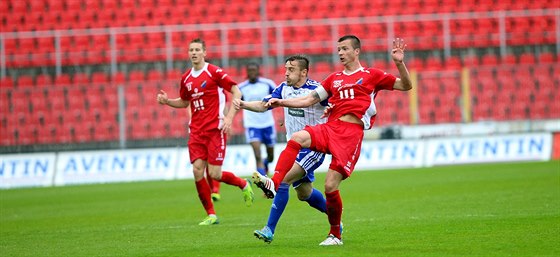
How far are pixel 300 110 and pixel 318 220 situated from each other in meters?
2.89

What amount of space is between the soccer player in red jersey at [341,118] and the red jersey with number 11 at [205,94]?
3669mm

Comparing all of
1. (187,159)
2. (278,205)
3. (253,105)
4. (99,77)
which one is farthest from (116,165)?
(278,205)

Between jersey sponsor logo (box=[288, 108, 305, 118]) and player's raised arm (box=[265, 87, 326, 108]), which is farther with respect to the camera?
jersey sponsor logo (box=[288, 108, 305, 118])

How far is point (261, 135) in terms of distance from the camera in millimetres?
20141

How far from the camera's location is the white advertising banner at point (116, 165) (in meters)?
25.5

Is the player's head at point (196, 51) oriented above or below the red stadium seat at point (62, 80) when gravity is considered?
above

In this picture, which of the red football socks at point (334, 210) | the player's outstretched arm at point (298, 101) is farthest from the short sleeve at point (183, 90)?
the red football socks at point (334, 210)

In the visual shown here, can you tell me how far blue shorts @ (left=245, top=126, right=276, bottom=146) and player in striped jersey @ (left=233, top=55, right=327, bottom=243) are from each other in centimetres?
802

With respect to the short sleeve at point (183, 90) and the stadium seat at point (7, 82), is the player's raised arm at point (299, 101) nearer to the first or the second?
the short sleeve at point (183, 90)

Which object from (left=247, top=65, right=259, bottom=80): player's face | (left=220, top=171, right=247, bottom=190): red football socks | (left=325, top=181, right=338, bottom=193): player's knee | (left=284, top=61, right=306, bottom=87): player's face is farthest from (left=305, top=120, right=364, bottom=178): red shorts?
(left=247, top=65, right=259, bottom=80): player's face

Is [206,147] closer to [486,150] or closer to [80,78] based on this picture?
[486,150]

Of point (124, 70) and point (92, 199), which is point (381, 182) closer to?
point (92, 199)

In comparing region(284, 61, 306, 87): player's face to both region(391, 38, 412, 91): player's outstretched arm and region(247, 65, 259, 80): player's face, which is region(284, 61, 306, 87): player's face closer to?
region(391, 38, 412, 91): player's outstretched arm

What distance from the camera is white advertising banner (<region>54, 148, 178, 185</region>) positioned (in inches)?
1005
